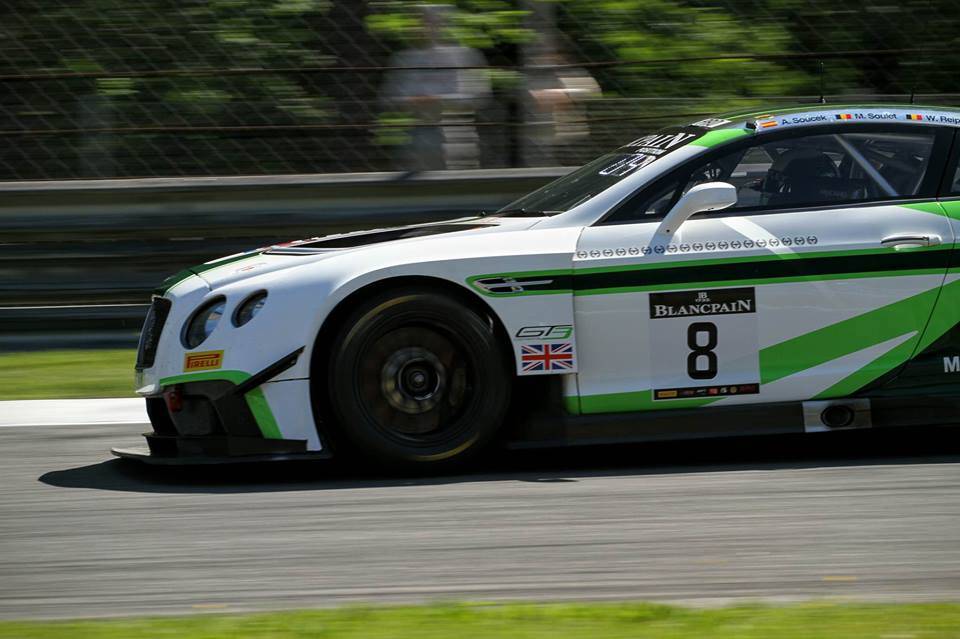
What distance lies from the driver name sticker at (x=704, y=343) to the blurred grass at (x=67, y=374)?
133 inches

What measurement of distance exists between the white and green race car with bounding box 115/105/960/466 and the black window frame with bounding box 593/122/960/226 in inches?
0.6

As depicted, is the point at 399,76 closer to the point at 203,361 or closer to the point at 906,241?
the point at 203,361

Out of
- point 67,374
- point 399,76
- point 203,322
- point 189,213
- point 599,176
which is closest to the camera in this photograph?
point 203,322

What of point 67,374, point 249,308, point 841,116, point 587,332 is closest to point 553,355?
point 587,332

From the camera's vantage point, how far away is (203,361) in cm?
523

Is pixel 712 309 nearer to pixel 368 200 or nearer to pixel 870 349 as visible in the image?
pixel 870 349

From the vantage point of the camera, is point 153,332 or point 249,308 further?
point 153,332

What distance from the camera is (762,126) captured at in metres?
5.62

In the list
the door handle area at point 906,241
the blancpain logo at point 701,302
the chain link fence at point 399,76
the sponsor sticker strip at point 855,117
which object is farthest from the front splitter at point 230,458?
the chain link fence at point 399,76

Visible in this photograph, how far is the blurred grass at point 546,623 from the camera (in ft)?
11.4

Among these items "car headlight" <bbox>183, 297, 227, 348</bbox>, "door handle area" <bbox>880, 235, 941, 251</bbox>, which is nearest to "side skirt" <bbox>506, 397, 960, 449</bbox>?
"door handle area" <bbox>880, 235, 941, 251</bbox>

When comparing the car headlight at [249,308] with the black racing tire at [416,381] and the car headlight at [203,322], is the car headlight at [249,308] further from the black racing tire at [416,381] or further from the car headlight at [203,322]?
the black racing tire at [416,381]

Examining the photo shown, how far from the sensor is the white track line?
21.9ft

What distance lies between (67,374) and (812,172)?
4.56m
